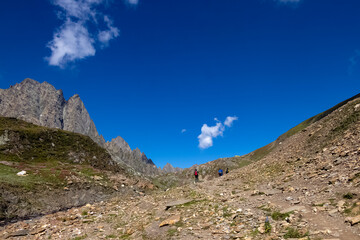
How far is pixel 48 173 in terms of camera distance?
35312mm

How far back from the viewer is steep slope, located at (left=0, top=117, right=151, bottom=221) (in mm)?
26258

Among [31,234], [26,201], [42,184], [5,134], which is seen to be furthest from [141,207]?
[5,134]

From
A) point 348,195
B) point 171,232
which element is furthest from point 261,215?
point 171,232

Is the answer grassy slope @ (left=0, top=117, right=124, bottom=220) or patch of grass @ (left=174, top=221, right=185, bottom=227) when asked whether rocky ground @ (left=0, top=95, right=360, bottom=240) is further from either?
grassy slope @ (left=0, top=117, right=124, bottom=220)

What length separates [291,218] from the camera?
38.5ft

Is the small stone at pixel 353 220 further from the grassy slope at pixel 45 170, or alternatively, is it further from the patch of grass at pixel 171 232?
the grassy slope at pixel 45 170

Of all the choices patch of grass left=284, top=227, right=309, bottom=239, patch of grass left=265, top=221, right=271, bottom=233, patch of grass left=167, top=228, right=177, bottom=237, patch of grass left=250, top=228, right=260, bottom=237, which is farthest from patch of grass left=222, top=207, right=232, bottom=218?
patch of grass left=284, top=227, right=309, bottom=239

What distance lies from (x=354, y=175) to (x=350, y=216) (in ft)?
19.6

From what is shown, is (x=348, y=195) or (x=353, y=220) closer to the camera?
(x=353, y=220)

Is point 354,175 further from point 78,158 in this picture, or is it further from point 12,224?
point 78,158

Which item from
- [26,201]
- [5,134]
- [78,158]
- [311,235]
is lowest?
[311,235]

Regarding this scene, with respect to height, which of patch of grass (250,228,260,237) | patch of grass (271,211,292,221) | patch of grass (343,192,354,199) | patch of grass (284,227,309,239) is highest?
patch of grass (343,192,354,199)

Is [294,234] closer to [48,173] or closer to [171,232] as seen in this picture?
[171,232]

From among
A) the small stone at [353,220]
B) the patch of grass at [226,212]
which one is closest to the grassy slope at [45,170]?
the patch of grass at [226,212]
